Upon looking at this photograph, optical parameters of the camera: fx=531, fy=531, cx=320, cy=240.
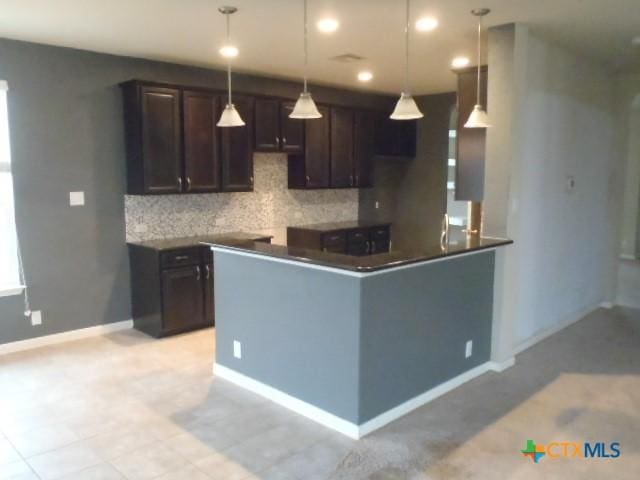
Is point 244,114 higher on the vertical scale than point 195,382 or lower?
higher

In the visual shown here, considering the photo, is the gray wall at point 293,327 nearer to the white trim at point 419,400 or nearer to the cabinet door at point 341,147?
the white trim at point 419,400

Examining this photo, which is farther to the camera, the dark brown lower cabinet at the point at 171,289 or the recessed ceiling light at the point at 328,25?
the dark brown lower cabinet at the point at 171,289

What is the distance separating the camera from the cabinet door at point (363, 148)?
262 inches

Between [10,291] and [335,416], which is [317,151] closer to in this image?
[10,291]

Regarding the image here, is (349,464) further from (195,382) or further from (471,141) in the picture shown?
(471,141)

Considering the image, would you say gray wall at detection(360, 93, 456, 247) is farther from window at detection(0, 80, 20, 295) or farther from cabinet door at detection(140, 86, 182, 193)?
window at detection(0, 80, 20, 295)

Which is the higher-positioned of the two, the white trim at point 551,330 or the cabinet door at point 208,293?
the cabinet door at point 208,293

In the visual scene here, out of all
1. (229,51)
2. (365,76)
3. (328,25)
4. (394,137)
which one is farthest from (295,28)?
(394,137)

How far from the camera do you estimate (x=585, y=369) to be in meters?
4.12

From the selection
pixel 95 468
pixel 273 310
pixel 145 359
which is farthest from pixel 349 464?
pixel 145 359

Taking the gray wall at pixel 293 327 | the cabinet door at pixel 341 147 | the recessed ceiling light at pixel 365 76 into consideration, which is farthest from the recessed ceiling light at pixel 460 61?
the gray wall at pixel 293 327

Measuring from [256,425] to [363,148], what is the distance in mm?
4357

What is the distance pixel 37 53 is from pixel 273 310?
3038mm

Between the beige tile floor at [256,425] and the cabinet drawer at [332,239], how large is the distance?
2.12m
